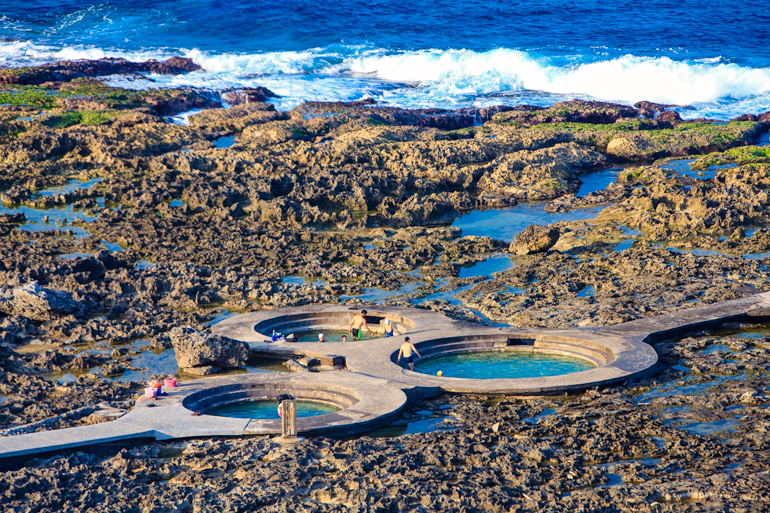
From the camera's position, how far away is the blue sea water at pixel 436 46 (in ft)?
197

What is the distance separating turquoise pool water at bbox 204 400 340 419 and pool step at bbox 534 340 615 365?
651 centimetres

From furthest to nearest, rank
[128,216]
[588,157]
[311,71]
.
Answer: [311,71], [588,157], [128,216]

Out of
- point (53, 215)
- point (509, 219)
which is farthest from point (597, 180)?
point (53, 215)

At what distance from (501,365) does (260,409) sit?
6575 millimetres

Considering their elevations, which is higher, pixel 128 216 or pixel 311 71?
pixel 311 71

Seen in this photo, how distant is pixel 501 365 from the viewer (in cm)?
2041

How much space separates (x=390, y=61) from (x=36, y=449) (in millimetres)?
59075

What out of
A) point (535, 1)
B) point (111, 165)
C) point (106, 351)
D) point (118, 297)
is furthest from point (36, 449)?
point (535, 1)

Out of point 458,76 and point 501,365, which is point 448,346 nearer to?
point 501,365

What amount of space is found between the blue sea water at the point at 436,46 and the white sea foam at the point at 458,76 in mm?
142

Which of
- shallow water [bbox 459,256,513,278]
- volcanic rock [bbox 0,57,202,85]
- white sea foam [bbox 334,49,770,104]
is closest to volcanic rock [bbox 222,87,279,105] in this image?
volcanic rock [bbox 0,57,202,85]

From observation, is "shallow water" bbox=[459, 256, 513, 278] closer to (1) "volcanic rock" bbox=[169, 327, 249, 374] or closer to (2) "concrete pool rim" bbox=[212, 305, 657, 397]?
(2) "concrete pool rim" bbox=[212, 305, 657, 397]

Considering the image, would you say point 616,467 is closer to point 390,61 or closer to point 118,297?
point 118,297

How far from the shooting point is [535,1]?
89000 mm
